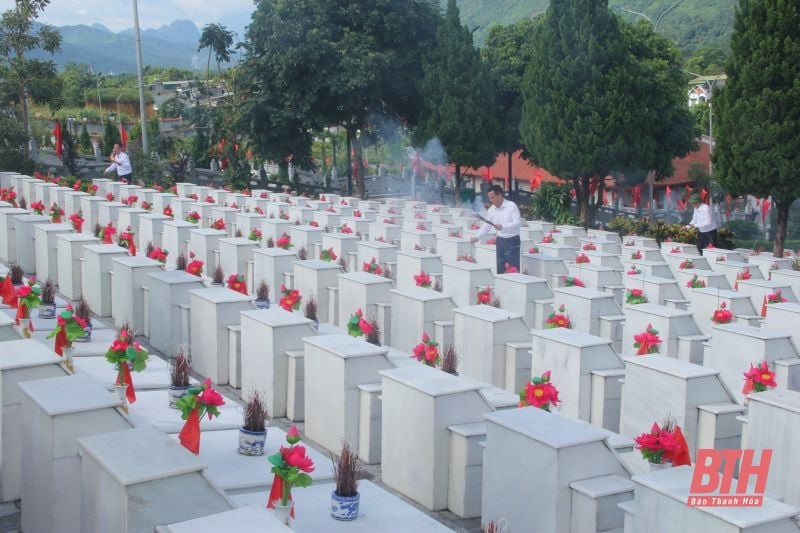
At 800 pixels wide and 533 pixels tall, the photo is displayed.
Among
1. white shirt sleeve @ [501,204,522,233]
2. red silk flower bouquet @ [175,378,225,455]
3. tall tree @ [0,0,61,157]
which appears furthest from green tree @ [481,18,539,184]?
red silk flower bouquet @ [175,378,225,455]

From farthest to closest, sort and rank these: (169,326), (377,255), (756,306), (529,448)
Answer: (377,255), (756,306), (169,326), (529,448)

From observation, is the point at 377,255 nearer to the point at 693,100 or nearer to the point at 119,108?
the point at 119,108

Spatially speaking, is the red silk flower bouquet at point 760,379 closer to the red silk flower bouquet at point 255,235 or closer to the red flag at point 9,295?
the red flag at point 9,295

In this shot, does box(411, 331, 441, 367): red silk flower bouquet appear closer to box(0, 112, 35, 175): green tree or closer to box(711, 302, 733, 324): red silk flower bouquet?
box(711, 302, 733, 324): red silk flower bouquet

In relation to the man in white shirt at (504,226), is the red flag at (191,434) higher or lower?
lower

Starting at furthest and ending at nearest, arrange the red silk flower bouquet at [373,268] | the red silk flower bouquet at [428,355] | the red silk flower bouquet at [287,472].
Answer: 1. the red silk flower bouquet at [373,268]
2. the red silk flower bouquet at [428,355]
3. the red silk flower bouquet at [287,472]

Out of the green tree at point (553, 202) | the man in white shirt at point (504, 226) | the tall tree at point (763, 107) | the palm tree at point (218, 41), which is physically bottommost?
the green tree at point (553, 202)

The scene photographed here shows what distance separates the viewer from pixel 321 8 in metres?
28.3

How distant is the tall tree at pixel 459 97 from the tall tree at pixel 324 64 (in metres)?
1.20

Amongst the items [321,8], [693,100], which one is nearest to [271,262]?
[321,8]

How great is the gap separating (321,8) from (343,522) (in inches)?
962

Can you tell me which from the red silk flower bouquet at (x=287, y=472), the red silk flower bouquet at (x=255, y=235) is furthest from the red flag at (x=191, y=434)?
the red silk flower bouquet at (x=255, y=235)

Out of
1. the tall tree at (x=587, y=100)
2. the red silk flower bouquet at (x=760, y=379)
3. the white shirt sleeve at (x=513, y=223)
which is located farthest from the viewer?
the tall tree at (x=587, y=100)

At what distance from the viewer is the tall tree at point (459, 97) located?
91.6 ft
